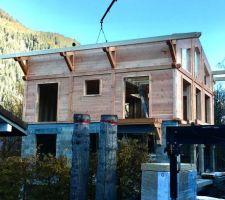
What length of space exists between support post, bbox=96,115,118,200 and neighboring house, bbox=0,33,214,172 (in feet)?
30.7

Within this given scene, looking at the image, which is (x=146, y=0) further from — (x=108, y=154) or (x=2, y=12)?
(x=2, y=12)

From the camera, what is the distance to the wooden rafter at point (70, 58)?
78.7ft

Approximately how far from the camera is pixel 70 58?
24.3 meters

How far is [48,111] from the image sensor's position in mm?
29266

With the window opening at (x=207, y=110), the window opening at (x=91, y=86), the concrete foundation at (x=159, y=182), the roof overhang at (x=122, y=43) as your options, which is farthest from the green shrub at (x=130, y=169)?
the window opening at (x=207, y=110)

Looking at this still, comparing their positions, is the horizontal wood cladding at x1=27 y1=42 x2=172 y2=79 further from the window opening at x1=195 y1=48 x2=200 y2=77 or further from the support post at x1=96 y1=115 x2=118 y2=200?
the support post at x1=96 y1=115 x2=118 y2=200

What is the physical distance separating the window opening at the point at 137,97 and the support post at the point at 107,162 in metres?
11.5

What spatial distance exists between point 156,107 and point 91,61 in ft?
15.2

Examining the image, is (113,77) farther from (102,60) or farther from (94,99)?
(94,99)

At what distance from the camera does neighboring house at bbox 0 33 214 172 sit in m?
21.6

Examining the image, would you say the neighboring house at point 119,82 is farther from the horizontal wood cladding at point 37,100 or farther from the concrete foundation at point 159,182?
the concrete foundation at point 159,182

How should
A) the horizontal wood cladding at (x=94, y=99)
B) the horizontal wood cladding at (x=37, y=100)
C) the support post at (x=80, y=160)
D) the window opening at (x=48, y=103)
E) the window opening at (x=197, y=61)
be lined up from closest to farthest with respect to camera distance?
the support post at (x=80, y=160), the horizontal wood cladding at (x=94, y=99), the horizontal wood cladding at (x=37, y=100), the window opening at (x=197, y=61), the window opening at (x=48, y=103)

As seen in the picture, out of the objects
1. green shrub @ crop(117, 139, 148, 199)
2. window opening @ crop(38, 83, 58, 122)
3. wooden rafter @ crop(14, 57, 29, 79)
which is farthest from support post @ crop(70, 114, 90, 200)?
window opening @ crop(38, 83, 58, 122)

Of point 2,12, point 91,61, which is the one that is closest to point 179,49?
point 91,61
